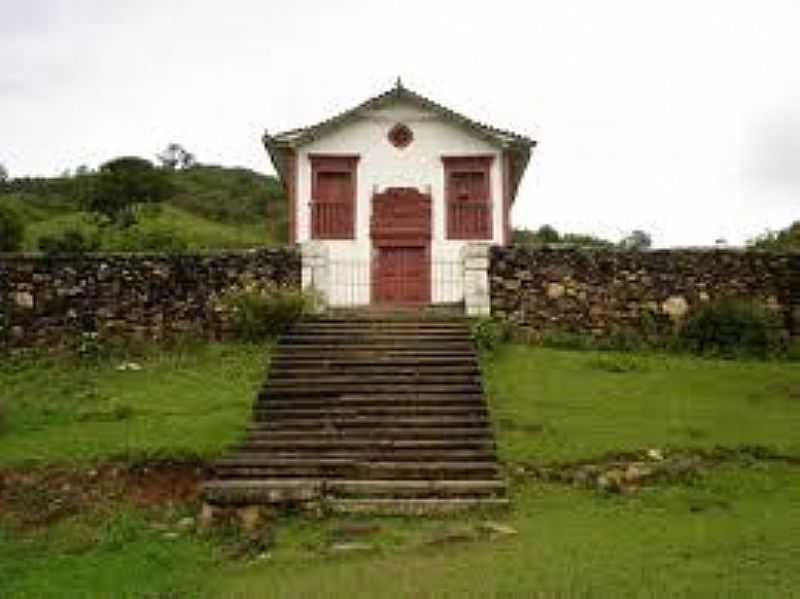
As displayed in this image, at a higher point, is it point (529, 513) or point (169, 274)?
point (169, 274)

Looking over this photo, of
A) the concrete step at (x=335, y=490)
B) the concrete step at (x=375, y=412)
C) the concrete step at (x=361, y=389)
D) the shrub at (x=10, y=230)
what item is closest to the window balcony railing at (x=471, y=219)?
the concrete step at (x=361, y=389)

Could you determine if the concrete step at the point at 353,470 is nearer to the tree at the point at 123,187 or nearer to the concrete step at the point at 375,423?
the concrete step at the point at 375,423

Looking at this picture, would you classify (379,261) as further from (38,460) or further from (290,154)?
(38,460)

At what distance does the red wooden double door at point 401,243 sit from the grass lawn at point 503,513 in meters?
4.40

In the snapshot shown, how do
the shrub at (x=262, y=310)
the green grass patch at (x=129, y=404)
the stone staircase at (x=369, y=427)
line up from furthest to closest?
the shrub at (x=262, y=310)
the green grass patch at (x=129, y=404)
the stone staircase at (x=369, y=427)

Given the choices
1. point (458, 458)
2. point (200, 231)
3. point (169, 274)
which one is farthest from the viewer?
point (200, 231)

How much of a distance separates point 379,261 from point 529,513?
12.9 m

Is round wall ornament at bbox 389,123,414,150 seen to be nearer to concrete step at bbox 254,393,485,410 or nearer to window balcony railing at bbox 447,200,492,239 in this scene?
window balcony railing at bbox 447,200,492,239

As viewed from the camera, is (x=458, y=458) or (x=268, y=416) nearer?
(x=458, y=458)

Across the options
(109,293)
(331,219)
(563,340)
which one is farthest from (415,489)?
(331,219)

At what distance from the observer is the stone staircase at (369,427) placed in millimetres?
18141

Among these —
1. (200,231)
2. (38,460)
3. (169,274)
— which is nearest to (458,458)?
(38,460)

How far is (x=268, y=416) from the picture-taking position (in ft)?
68.9

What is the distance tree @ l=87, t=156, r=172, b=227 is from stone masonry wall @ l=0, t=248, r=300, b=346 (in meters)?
24.8
